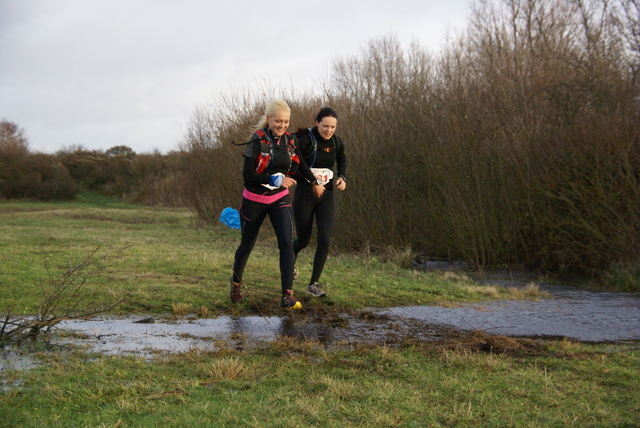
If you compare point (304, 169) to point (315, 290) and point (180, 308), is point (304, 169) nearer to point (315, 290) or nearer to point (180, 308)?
point (315, 290)

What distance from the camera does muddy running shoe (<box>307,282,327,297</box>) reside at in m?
8.16

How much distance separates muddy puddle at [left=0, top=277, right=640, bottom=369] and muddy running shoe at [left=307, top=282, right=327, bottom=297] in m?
0.79

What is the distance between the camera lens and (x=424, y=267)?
14219 mm

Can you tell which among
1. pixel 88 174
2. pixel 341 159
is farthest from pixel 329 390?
pixel 88 174

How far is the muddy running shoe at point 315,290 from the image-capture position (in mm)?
8156

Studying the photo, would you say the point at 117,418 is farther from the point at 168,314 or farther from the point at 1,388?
the point at 168,314

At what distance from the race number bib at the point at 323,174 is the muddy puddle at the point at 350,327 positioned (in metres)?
1.66

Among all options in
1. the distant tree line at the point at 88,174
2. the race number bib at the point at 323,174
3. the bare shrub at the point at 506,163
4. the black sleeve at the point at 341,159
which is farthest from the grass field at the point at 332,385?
the distant tree line at the point at 88,174

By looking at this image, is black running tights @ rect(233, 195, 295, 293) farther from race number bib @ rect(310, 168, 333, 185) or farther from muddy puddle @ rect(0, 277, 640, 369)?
race number bib @ rect(310, 168, 333, 185)

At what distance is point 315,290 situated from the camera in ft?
26.9

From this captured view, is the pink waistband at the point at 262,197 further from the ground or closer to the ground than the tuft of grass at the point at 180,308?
further from the ground

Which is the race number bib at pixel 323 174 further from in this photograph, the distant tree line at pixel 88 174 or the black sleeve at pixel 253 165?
the distant tree line at pixel 88 174

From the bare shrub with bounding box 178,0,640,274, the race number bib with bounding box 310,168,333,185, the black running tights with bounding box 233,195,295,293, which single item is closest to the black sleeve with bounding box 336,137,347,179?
the race number bib with bounding box 310,168,333,185

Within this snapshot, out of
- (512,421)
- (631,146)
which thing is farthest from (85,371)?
(631,146)
